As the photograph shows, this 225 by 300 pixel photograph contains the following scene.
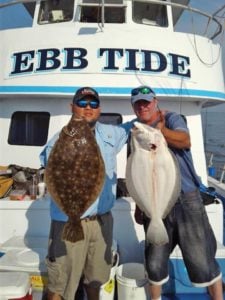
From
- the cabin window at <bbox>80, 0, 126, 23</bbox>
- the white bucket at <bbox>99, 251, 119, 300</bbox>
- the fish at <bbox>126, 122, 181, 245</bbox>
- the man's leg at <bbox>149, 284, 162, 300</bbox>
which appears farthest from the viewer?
the cabin window at <bbox>80, 0, 126, 23</bbox>

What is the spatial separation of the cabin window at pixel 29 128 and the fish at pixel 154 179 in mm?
3523

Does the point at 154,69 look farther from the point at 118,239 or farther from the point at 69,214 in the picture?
the point at 69,214

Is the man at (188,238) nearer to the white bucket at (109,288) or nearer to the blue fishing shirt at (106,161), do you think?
the blue fishing shirt at (106,161)

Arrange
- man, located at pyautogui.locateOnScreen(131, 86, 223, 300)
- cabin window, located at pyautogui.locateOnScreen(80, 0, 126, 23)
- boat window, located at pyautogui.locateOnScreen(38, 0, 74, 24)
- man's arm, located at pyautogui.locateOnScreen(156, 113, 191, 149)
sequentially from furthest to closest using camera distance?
boat window, located at pyautogui.locateOnScreen(38, 0, 74, 24) < cabin window, located at pyautogui.locateOnScreen(80, 0, 126, 23) < man, located at pyautogui.locateOnScreen(131, 86, 223, 300) < man's arm, located at pyautogui.locateOnScreen(156, 113, 191, 149)

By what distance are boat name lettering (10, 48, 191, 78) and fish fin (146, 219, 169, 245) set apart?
10.5ft

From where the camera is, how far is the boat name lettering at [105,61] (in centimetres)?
554

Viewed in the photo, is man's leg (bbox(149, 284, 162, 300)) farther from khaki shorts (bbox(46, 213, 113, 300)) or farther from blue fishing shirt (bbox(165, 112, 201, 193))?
blue fishing shirt (bbox(165, 112, 201, 193))

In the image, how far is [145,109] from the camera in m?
3.06

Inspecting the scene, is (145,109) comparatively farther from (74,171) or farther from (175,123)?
(74,171)

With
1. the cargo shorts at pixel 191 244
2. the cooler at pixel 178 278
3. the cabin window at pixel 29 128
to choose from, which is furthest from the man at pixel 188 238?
the cabin window at pixel 29 128

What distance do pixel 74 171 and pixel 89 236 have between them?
732 mm

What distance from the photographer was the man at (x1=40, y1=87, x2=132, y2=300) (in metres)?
3.14

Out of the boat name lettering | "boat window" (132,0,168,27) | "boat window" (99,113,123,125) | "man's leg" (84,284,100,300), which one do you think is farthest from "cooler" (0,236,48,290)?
"boat window" (132,0,168,27)

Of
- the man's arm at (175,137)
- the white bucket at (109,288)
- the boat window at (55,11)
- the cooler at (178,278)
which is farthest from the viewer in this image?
the boat window at (55,11)
